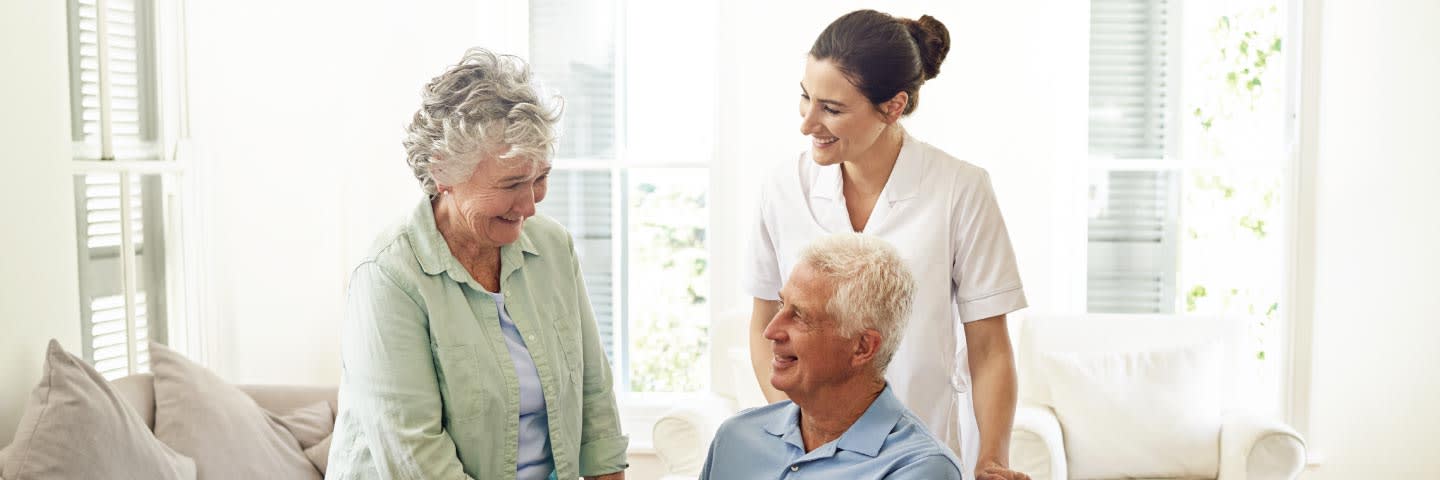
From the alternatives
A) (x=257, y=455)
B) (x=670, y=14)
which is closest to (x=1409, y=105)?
(x=670, y=14)

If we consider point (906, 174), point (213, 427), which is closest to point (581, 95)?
point (213, 427)

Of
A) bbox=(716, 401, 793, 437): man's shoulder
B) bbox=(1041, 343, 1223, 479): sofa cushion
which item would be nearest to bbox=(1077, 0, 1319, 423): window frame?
bbox=(1041, 343, 1223, 479): sofa cushion

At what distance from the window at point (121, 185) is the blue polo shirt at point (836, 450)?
6.42ft

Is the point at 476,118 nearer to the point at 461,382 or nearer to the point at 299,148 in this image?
the point at 461,382

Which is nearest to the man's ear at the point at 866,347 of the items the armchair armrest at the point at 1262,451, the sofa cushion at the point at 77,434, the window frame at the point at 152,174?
the sofa cushion at the point at 77,434

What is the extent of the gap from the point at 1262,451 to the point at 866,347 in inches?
91.0

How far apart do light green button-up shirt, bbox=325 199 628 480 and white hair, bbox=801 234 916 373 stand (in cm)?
45

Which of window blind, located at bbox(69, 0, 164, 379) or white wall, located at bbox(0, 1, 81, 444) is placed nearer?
white wall, located at bbox(0, 1, 81, 444)

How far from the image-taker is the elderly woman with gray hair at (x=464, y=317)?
67.8 inches

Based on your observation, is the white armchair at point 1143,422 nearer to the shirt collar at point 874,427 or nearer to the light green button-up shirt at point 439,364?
the shirt collar at point 874,427

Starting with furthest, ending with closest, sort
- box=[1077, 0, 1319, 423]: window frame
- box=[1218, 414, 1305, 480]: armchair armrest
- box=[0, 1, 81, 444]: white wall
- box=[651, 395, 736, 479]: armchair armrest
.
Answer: box=[1077, 0, 1319, 423]: window frame
box=[651, 395, 736, 479]: armchair armrest
box=[1218, 414, 1305, 480]: armchair armrest
box=[0, 1, 81, 444]: white wall

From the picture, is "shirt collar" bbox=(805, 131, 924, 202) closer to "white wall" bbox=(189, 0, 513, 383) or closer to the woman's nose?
the woman's nose

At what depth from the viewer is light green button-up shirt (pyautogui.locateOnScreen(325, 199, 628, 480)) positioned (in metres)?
1.72

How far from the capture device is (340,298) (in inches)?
164
